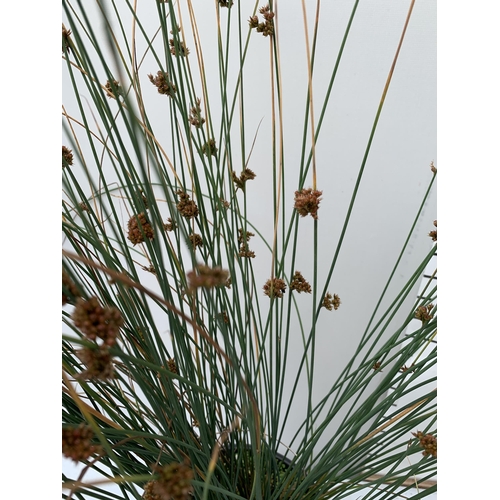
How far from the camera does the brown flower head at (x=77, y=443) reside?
0.40ft

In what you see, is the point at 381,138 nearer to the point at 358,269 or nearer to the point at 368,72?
the point at 368,72

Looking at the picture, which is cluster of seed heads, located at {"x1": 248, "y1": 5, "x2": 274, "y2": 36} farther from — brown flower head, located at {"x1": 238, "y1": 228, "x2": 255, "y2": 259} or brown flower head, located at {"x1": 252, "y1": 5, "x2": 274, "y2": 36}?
brown flower head, located at {"x1": 238, "y1": 228, "x2": 255, "y2": 259}

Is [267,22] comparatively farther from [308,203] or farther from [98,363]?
[98,363]

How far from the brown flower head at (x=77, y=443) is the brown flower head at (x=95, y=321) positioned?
31 mm

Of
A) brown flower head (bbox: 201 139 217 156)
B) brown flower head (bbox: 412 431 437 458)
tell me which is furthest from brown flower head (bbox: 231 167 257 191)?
brown flower head (bbox: 412 431 437 458)

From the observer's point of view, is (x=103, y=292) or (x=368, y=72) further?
(x=368, y=72)

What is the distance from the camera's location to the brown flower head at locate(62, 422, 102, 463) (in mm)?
121

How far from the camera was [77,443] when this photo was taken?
0.12 metres
